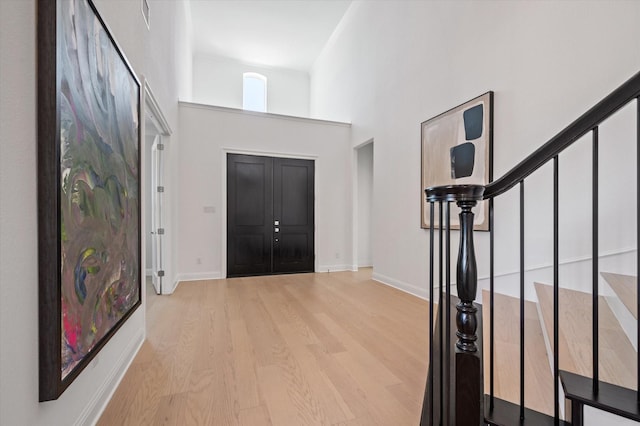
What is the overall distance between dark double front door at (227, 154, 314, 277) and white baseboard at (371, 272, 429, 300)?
1.42 meters

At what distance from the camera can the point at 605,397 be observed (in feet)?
3.15

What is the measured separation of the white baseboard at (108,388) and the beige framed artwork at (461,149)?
3.26 meters

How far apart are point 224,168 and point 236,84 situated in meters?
3.86

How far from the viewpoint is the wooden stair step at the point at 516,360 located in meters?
1.55

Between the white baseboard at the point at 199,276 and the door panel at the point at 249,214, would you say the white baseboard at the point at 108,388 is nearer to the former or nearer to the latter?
the white baseboard at the point at 199,276

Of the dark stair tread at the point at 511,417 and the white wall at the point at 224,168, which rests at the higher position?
the white wall at the point at 224,168

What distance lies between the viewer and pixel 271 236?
528 centimetres

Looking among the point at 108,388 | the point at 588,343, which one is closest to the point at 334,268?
the point at 108,388

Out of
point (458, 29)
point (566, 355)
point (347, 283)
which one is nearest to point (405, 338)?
point (566, 355)

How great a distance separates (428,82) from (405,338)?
3135mm

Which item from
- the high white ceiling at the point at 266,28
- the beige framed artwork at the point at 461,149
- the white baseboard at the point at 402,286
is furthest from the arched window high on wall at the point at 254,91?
the white baseboard at the point at 402,286

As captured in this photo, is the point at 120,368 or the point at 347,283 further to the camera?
the point at 347,283

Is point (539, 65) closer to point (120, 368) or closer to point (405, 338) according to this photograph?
point (405, 338)

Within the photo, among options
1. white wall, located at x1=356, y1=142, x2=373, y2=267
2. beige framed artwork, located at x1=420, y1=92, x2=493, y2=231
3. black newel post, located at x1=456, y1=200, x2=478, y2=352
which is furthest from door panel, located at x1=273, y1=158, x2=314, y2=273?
black newel post, located at x1=456, y1=200, x2=478, y2=352
